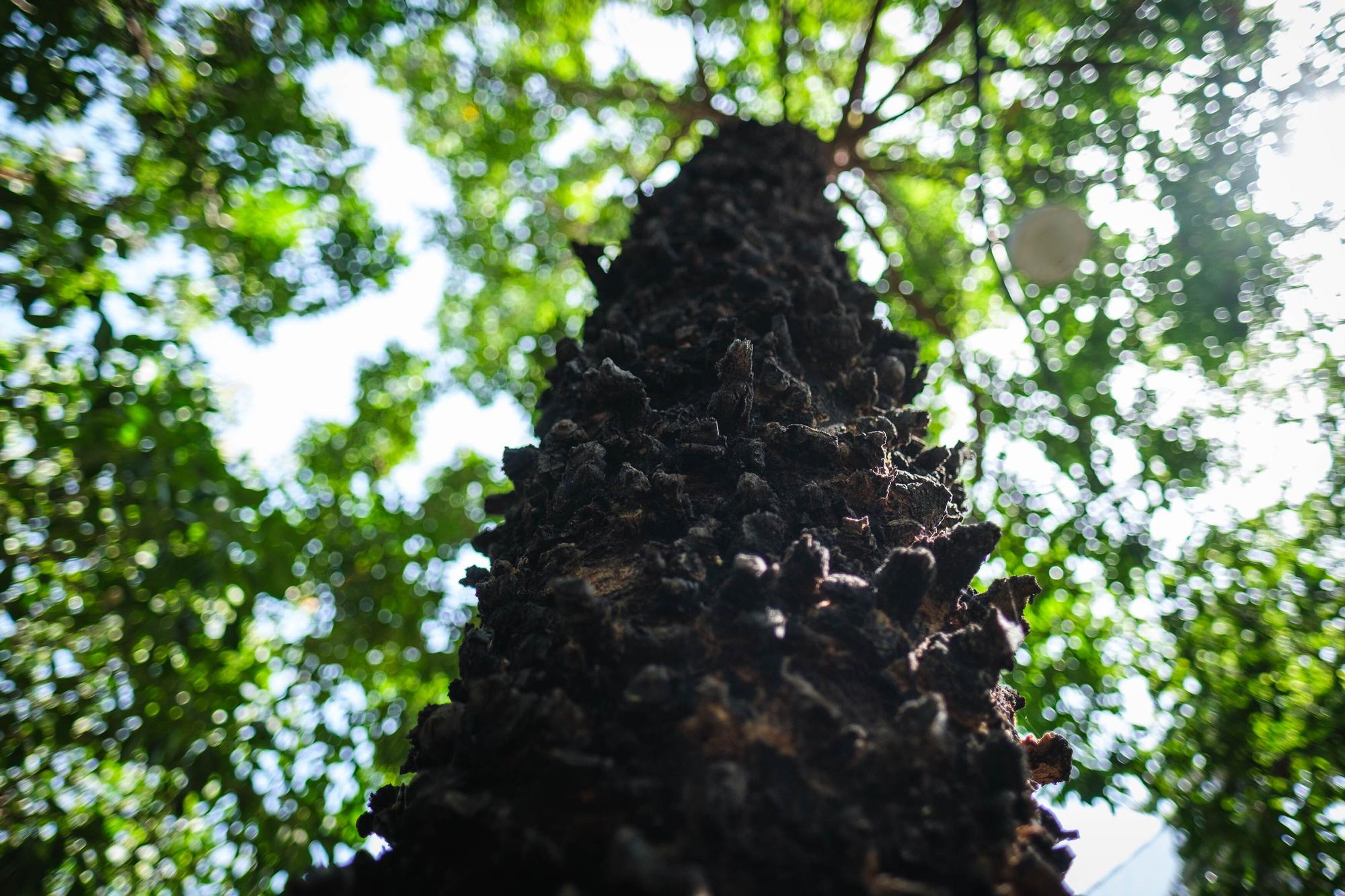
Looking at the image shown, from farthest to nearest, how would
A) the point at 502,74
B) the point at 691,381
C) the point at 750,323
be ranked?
the point at 502,74, the point at 750,323, the point at 691,381

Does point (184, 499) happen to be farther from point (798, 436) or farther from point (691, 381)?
point (798, 436)

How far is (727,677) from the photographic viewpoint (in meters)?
1.25

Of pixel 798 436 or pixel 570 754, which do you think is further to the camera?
pixel 798 436

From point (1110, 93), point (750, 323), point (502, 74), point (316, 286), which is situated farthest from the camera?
point (502, 74)

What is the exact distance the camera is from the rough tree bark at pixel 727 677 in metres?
1.03

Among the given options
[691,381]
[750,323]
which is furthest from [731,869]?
[750,323]

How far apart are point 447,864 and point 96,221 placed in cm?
434

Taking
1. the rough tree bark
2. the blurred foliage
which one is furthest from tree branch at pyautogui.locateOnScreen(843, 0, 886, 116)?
the rough tree bark

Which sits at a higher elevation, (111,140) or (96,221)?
(111,140)

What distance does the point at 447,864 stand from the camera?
1.13 m

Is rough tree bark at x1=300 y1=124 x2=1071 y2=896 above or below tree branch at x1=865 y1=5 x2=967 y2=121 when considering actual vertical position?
below

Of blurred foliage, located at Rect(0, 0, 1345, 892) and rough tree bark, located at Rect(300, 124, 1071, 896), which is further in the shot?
blurred foliage, located at Rect(0, 0, 1345, 892)

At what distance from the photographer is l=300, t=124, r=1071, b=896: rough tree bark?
1.03 meters

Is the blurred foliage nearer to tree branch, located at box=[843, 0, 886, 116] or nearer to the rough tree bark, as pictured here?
tree branch, located at box=[843, 0, 886, 116]
